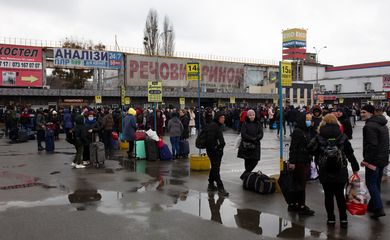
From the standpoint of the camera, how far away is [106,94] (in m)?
38.6

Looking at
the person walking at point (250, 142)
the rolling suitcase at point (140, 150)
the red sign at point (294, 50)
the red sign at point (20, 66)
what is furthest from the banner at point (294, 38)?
the person walking at point (250, 142)

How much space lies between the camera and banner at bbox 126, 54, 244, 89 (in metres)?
44.0

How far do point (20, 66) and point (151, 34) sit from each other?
19972mm

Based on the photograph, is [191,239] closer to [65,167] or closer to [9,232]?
[9,232]

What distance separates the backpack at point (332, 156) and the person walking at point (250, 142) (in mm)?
2903

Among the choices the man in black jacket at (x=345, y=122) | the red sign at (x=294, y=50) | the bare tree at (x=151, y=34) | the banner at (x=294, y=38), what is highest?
the banner at (x=294, y=38)

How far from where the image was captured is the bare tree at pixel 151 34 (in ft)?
173

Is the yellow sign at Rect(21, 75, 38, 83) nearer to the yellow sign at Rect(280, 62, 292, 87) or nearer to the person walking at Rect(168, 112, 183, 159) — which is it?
the person walking at Rect(168, 112, 183, 159)

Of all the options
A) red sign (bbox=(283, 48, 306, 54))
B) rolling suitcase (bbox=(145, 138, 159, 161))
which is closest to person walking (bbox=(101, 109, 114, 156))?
rolling suitcase (bbox=(145, 138, 159, 161))

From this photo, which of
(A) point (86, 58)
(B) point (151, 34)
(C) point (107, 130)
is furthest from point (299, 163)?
(B) point (151, 34)

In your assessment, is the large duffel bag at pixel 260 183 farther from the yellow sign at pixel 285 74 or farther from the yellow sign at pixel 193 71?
the yellow sign at pixel 193 71

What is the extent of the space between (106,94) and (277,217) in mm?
33337

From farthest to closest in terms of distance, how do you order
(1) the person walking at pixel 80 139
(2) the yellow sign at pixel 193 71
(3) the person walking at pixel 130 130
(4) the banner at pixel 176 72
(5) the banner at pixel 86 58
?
(4) the banner at pixel 176 72, (5) the banner at pixel 86 58, (3) the person walking at pixel 130 130, (2) the yellow sign at pixel 193 71, (1) the person walking at pixel 80 139

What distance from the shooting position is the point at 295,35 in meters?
103
